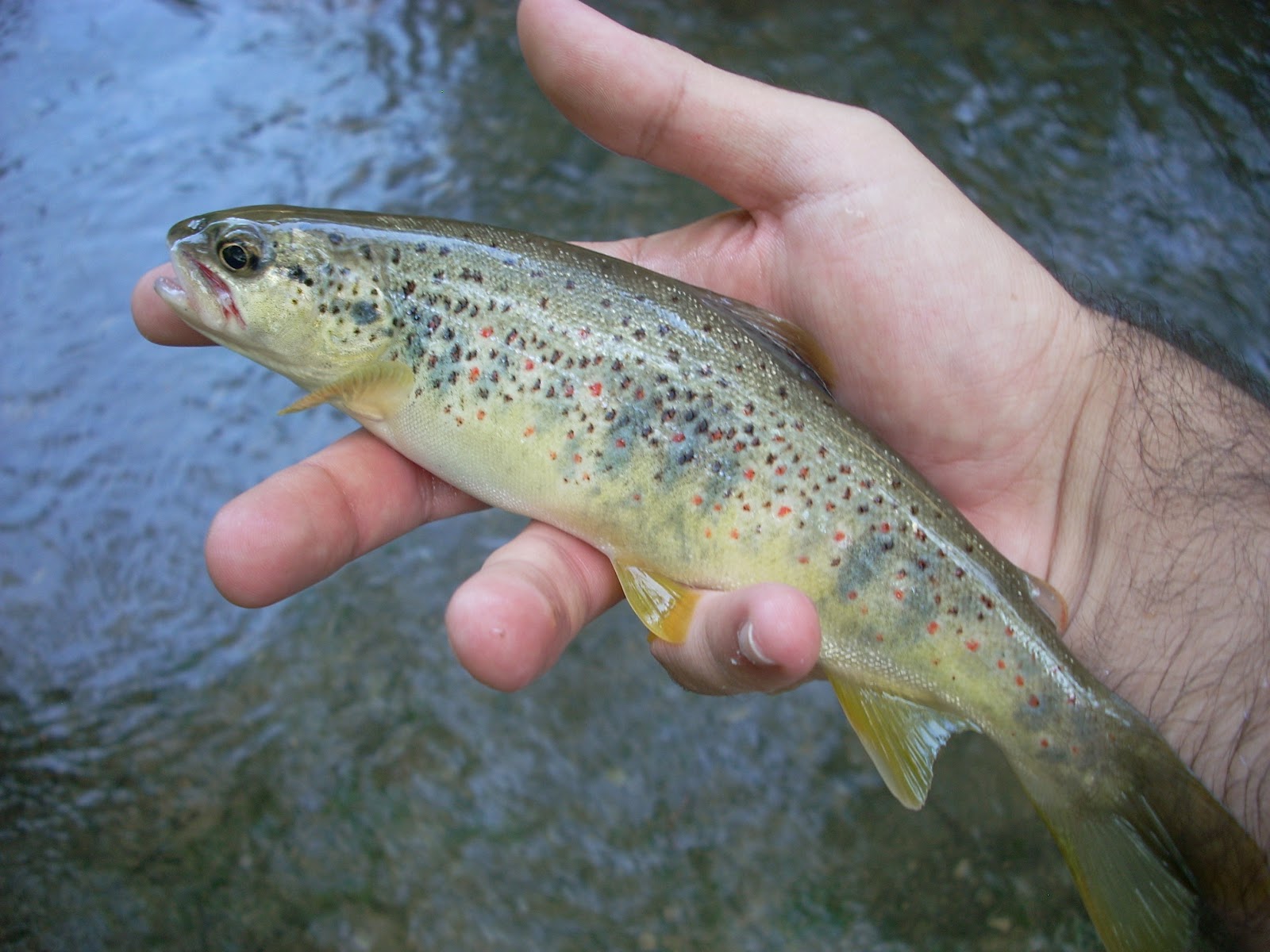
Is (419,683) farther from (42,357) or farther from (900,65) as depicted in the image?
Answer: (900,65)

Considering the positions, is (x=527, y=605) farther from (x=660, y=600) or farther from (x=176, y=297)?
(x=176, y=297)

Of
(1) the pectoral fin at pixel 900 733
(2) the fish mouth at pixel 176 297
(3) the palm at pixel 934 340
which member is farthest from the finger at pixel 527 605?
(2) the fish mouth at pixel 176 297

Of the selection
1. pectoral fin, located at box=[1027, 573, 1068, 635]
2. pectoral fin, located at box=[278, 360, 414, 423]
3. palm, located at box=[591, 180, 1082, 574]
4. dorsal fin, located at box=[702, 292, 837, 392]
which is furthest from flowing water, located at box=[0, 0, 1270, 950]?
dorsal fin, located at box=[702, 292, 837, 392]

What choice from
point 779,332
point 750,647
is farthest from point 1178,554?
point 750,647

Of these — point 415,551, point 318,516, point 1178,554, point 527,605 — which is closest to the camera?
point 527,605

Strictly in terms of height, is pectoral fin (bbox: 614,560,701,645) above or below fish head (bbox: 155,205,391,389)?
below

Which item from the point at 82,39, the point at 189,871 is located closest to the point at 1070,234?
the point at 189,871

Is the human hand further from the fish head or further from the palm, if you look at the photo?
the fish head
